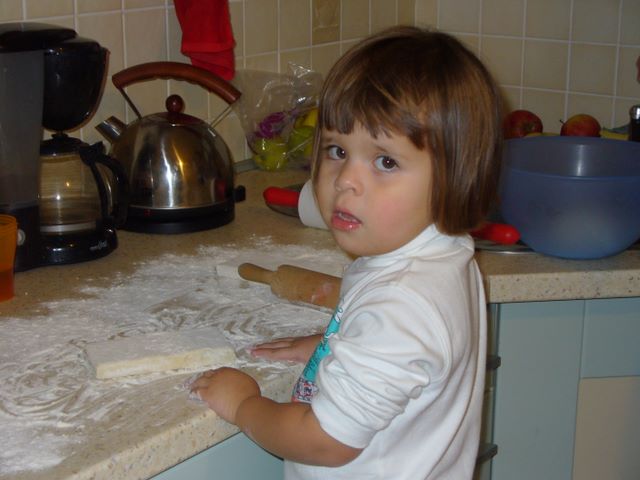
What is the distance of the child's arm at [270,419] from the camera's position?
91cm

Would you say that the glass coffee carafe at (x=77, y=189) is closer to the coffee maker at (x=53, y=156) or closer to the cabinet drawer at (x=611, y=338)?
the coffee maker at (x=53, y=156)

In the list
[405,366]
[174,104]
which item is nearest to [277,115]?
[174,104]

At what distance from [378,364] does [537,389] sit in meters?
0.68

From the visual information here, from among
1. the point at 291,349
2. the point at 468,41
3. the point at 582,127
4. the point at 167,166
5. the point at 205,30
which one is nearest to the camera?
the point at 291,349

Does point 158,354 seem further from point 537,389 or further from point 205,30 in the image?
point 205,30

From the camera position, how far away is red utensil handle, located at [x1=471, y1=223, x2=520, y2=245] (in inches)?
55.2

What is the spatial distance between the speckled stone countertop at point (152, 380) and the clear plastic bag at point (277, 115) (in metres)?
0.16

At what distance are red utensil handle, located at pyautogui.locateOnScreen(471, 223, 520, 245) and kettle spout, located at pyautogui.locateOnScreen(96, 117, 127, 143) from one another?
0.61m

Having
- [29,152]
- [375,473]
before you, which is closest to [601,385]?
[375,473]

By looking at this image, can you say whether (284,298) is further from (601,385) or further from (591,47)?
(591,47)

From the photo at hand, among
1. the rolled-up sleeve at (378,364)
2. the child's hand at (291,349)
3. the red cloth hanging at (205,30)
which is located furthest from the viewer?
the red cloth hanging at (205,30)

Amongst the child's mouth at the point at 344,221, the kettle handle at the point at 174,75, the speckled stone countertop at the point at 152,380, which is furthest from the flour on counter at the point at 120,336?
the kettle handle at the point at 174,75

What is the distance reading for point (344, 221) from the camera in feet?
3.07

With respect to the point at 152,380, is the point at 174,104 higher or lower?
higher
